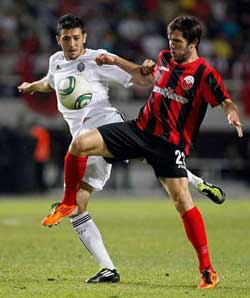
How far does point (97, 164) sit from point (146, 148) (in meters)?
0.67

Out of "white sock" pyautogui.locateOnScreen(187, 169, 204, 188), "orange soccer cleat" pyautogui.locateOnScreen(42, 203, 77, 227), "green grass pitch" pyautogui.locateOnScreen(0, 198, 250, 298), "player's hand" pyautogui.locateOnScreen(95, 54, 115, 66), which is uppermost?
"player's hand" pyautogui.locateOnScreen(95, 54, 115, 66)

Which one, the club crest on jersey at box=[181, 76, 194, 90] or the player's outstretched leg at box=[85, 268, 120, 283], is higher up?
the club crest on jersey at box=[181, 76, 194, 90]

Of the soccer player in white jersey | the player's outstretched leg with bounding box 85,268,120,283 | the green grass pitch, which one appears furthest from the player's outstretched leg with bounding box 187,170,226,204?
the player's outstretched leg with bounding box 85,268,120,283

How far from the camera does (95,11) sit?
27.4 m

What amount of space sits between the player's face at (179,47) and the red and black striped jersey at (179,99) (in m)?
0.07

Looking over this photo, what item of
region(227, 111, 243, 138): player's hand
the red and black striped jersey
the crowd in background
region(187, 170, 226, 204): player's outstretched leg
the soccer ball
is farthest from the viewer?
the crowd in background

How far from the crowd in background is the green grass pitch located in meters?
6.49

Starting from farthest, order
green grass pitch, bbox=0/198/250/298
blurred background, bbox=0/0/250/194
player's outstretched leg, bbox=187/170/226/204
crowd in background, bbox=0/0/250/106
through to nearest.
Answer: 1. crowd in background, bbox=0/0/250/106
2. blurred background, bbox=0/0/250/194
3. player's outstretched leg, bbox=187/170/226/204
4. green grass pitch, bbox=0/198/250/298

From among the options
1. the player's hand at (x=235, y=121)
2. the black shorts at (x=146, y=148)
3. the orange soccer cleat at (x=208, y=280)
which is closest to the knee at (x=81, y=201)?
the black shorts at (x=146, y=148)

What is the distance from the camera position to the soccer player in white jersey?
9.33 metres

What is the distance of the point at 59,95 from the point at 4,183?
15.2 meters

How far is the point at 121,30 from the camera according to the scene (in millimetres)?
27172

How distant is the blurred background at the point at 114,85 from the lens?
81.0 feet

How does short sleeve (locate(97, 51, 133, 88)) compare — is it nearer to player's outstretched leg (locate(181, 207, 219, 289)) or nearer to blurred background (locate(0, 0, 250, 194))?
player's outstretched leg (locate(181, 207, 219, 289))
